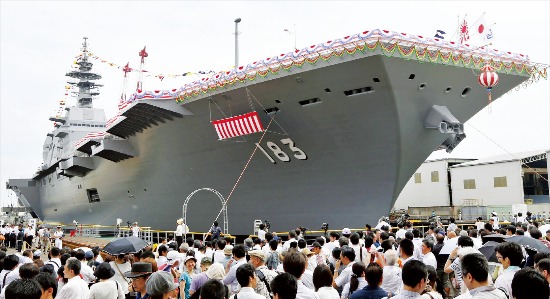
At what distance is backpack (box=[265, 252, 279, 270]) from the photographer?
6.80 meters

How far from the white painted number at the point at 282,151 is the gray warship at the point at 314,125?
38 mm

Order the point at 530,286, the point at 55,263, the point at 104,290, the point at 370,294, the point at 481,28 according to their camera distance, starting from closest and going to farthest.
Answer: the point at 530,286, the point at 370,294, the point at 104,290, the point at 55,263, the point at 481,28

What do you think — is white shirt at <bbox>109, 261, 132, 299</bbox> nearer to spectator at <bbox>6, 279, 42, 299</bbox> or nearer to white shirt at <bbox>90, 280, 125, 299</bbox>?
white shirt at <bbox>90, 280, 125, 299</bbox>

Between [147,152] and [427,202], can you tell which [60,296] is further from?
[427,202]

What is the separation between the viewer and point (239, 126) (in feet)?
50.1

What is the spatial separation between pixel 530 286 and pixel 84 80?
1639 inches

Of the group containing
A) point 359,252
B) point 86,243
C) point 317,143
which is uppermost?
point 317,143

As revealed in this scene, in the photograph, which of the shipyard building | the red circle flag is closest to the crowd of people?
the red circle flag

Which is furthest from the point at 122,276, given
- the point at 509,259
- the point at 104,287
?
the point at 509,259

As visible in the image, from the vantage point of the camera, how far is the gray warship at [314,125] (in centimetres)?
1347

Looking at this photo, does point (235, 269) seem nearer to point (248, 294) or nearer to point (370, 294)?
point (248, 294)

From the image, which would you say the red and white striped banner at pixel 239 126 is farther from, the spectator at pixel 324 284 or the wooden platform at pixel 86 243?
the spectator at pixel 324 284

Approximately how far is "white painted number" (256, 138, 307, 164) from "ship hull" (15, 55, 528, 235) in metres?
0.04

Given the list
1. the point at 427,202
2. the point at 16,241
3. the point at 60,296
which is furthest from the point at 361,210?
the point at 427,202
